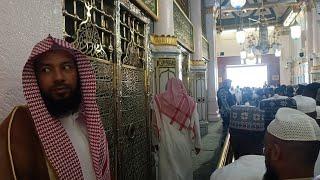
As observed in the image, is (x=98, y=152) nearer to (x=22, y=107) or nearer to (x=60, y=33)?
(x=22, y=107)

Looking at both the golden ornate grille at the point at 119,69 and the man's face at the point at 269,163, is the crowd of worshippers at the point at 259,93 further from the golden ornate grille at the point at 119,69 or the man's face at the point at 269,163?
the man's face at the point at 269,163

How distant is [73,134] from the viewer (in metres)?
1.64

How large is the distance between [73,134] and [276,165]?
3.08 ft

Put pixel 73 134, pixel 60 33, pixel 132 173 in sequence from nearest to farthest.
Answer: pixel 73 134, pixel 60 33, pixel 132 173

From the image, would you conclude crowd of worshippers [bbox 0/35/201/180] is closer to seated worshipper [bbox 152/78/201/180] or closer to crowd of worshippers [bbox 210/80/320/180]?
crowd of worshippers [bbox 210/80/320/180]

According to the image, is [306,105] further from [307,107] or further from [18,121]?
[18,121]

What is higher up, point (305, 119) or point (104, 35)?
point (104, 35)

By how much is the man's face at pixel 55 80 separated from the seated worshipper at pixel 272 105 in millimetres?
2078

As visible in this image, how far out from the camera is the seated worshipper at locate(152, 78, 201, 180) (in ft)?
13.9

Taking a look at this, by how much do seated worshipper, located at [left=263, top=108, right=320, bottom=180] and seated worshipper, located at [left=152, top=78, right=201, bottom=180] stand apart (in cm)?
283

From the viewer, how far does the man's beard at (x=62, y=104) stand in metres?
1.51

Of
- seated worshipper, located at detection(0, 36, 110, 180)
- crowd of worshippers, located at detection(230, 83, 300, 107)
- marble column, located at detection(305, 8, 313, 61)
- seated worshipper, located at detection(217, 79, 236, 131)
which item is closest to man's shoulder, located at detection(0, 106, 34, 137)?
seated worshipper, located at detection(0, 36, 110, 180)

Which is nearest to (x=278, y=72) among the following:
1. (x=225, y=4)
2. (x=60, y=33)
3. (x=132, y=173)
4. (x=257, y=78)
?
(x=257, y=78)

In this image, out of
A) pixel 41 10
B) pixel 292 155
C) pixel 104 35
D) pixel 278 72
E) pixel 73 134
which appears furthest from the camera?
pixel 278 72
